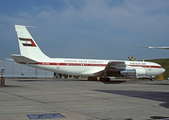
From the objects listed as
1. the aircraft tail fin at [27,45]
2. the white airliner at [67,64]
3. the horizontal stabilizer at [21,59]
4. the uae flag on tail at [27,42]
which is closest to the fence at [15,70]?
the white airliner at [67,64]

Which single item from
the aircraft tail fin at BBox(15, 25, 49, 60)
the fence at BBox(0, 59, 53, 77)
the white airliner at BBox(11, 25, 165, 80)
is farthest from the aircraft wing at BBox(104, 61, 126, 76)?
the fence at BBox(0, 59, 53, 77)

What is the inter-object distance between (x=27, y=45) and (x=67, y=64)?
6.37 m

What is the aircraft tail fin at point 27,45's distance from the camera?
28.2m

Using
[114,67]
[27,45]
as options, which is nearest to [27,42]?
[27,45]

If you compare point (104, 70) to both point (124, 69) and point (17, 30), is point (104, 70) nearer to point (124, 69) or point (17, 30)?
point (124, 69)

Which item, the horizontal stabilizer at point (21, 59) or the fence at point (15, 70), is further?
the fence at point (15, 70)

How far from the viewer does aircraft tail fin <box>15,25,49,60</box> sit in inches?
1112

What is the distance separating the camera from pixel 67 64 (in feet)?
103

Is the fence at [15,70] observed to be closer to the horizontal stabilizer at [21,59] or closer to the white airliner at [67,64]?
the white airliner at [67,64]

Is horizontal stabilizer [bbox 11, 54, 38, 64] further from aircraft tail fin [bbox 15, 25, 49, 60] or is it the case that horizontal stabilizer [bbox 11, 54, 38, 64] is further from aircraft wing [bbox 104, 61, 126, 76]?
aircraft wing [bbox 104, 61, 126, 76]

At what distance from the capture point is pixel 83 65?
3259 cm

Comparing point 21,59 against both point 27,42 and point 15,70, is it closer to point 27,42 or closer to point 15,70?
point 27,42

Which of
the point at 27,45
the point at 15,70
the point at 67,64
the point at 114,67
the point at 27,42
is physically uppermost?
the point at 27,42

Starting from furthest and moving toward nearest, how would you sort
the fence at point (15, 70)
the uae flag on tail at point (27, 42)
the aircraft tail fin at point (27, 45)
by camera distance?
1. the fence at point (15, 70)
2. the uae flag on tail at point (27, 42)
3. the aircraft tail fin at point (27, 45)
